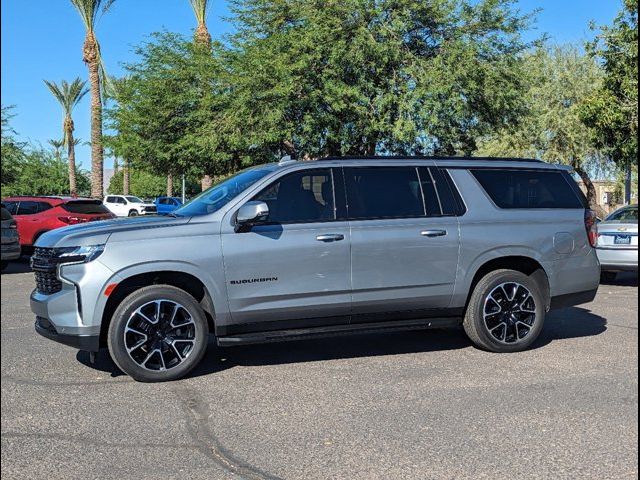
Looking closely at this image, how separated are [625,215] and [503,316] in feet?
22.4

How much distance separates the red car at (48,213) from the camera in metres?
16.1

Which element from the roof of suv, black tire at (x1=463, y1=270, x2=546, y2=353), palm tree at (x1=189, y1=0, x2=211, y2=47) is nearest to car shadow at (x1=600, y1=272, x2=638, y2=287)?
the roof of suv

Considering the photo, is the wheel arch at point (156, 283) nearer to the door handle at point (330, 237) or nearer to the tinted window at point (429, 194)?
the door handle at point (330, 237)

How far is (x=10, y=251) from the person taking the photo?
44.4 feet

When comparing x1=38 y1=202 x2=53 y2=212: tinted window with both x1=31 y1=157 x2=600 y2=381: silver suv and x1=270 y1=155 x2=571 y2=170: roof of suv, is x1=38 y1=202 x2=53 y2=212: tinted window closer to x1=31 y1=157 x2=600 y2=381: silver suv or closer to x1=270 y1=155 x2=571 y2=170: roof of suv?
x1=31 y1=157 x2=600 y2=381: silver suv

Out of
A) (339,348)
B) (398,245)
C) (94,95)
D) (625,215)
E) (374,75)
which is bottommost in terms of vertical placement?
(339,348)

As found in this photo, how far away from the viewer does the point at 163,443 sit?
160 inches

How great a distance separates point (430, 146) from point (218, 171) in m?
7.89

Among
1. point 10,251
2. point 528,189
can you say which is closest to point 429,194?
point 528,189

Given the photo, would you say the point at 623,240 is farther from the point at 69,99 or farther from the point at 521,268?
the point at 69,99

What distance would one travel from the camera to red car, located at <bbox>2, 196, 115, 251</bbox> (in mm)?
16125

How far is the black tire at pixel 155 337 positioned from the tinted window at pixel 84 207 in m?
11.8

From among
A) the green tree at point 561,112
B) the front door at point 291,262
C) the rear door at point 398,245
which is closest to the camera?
the front door at point 291,262

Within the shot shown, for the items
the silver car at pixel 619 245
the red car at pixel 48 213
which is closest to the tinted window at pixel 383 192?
the silver car at pixel 619 245
